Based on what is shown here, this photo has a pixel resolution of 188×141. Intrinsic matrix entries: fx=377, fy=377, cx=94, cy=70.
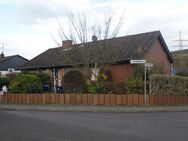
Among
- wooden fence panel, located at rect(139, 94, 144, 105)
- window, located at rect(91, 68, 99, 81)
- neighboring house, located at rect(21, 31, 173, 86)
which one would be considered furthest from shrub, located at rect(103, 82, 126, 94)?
neighboring house, located at rect(21, 31, 173, 86)

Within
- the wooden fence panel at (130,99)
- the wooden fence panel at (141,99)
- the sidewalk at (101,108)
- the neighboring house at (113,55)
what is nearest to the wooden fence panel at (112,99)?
the wooden fence panel at (130,99)

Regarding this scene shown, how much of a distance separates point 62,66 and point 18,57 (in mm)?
25798

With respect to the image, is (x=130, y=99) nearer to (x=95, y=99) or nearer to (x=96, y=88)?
(x=95, y=99)

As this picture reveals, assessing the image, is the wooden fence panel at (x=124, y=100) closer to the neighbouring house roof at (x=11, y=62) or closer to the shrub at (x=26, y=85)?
the shrub at (x=26, y=85)

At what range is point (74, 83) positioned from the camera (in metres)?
25.4

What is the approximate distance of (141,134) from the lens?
1119 cm

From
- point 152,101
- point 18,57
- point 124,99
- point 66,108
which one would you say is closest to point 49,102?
point 66,108

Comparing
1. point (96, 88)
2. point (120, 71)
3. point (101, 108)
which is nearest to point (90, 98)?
point (96, 88)

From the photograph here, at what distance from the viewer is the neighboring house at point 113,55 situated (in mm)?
27750

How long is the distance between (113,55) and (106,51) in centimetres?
188

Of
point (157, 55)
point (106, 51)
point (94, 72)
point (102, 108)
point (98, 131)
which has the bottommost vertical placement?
point (98, 131)

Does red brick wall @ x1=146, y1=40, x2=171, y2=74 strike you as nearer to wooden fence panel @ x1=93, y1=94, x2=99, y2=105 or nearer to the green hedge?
the green hedge

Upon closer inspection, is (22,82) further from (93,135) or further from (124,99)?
(93,135)

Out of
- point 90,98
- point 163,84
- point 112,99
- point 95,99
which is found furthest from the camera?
point 163,84
